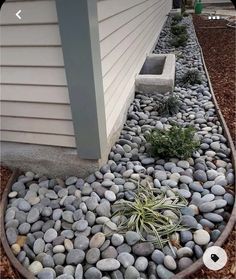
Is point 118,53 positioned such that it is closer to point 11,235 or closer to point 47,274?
point 11,235

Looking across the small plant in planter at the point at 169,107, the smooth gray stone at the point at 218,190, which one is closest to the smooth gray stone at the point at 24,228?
the smooth gray stone at the point at 218,190

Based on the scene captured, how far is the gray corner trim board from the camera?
5.35 feet

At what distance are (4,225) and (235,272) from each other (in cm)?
138

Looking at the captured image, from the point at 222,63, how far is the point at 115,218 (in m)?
3.99

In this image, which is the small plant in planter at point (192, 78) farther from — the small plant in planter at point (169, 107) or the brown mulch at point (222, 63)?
the small plant in planter at point (169, 107)

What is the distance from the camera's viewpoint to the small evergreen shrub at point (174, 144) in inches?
89.4

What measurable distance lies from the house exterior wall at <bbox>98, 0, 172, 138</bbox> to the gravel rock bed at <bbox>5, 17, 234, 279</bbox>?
12.0 inches

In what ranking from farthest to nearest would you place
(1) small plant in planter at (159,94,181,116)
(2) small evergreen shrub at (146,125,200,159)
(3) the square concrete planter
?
(3) the square concrete planter
(1) small plant in planter at (159,94,181,116)
(2) small evergreen shrub at (146,125,200,159)

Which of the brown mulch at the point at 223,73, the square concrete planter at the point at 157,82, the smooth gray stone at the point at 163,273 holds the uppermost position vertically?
the square concrete planter at the point at 157,82

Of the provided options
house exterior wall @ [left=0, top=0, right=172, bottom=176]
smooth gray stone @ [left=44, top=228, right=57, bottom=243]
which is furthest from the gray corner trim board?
smooth gray stone @ [left=44, top=228, right=57, bottom=243]

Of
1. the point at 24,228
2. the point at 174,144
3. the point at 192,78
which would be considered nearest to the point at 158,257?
the point at 24,228

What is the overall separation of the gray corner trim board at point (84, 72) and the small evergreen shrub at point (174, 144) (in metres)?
0.42

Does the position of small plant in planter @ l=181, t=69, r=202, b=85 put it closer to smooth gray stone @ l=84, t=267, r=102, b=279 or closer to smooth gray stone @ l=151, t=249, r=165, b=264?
smooth gray stone @ l=151, t=249, r=165, b=264

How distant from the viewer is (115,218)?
6.00ft
